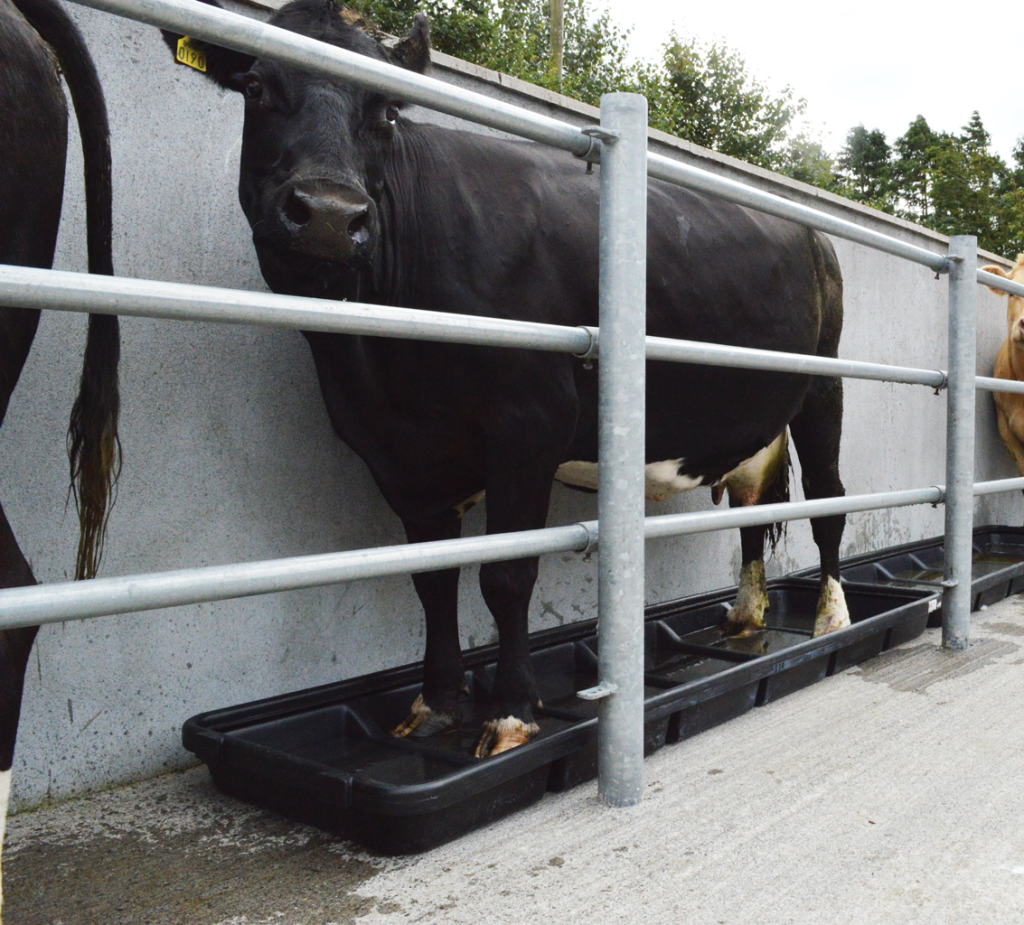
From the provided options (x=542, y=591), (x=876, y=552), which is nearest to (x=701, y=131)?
(x=876, y=552)

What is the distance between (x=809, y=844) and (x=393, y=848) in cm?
69

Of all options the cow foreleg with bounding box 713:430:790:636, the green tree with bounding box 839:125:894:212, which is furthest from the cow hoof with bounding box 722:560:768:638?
Answer: the green tree with bounding box 839:125:894:212

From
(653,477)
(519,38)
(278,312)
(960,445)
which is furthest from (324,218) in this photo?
(519,38)

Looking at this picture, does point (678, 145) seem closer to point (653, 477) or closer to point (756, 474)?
point (756, 474)

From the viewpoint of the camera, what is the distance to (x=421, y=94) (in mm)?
1497

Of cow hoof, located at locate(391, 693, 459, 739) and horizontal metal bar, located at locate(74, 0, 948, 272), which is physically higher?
horizontal metal bar, located at locate(74, 0, 948, 272)

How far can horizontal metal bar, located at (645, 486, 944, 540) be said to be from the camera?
1883 mm

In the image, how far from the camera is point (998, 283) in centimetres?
334

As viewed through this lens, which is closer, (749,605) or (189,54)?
(189,54)

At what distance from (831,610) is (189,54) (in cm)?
265

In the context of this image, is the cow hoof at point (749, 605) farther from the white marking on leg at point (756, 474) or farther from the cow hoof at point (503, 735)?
the cow hoof at point (503, 735)

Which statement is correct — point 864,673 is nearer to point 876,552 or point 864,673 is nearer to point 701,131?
point 876,552

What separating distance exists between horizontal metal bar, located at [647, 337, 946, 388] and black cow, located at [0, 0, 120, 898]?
101 cm

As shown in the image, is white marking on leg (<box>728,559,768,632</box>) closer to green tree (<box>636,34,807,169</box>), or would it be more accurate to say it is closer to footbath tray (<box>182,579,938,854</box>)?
footbath tray (<box>182,579,938,854</box>)
